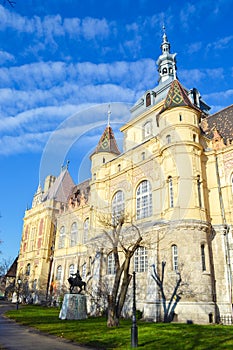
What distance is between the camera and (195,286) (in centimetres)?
1877

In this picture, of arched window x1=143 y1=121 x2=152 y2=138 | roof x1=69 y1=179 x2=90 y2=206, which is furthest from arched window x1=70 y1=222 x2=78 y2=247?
arched window x1=143 y1=121 x2=152 y2=138

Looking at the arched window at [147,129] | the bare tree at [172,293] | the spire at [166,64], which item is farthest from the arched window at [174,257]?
the spire at [166,64]

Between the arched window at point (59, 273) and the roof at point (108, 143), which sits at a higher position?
the roof at point (108, 143)

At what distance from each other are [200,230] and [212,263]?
2506 millimetres

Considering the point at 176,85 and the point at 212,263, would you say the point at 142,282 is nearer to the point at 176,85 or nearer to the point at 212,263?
the point at 212,263

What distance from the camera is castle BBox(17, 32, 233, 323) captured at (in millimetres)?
19453

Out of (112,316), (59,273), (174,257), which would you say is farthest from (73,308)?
(59,273)

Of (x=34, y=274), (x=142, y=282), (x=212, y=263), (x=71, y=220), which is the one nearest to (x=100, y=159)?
(x=71, y=220)

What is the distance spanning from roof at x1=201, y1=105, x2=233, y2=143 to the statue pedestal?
57.5ft

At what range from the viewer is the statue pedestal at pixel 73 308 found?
65.4 feet

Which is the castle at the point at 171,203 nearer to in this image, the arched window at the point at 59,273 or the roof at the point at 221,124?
the roof at the point at 221,124

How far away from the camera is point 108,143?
35250 millimetres

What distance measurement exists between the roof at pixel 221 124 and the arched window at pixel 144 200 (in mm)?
7671

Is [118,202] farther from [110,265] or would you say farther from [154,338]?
[154,338]
